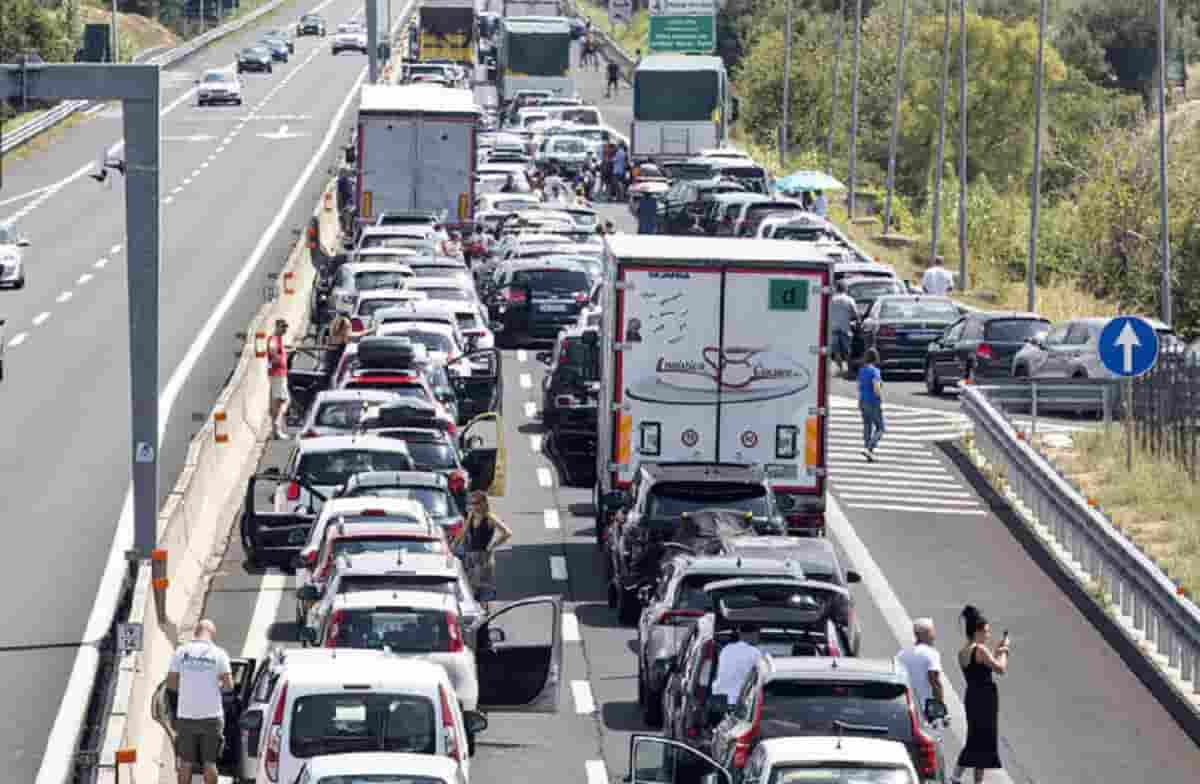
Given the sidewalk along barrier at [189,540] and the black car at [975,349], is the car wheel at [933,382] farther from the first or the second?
the sidewalk along barrier at [189,540]

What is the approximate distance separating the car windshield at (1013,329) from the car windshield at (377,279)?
9425 mm

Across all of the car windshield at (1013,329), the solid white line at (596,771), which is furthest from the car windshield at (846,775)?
the car windshield at (1013,329)

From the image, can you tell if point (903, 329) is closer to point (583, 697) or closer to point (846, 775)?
point (583, 697)

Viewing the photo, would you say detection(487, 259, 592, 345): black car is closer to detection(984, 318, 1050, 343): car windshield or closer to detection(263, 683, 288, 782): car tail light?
detection(984, 318, 1050, 343): car windshield

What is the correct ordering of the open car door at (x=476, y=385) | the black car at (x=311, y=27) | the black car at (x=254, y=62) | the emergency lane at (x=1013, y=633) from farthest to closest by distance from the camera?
the black car at (x=311, y=27) < the black car at (x=254, y=62) < the open car door at (x=476, y=385) < the emergency lane at (x=1013, y=633)

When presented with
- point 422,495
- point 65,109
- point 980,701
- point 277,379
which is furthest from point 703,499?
point 65,109

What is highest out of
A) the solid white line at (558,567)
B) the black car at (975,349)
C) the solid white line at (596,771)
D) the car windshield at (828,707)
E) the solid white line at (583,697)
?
the car windshield at (828,707)

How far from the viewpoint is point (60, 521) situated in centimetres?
3372

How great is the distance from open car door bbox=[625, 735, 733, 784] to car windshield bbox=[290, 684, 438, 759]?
1360 millimetres

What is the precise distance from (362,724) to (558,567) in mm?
13382

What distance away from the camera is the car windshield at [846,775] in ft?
52.5

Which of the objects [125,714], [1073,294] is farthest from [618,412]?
[1073,294]

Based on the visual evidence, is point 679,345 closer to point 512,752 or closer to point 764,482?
point 764,482

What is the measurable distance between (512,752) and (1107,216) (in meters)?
53.9
